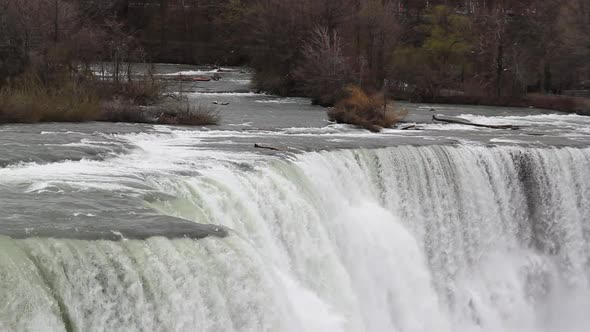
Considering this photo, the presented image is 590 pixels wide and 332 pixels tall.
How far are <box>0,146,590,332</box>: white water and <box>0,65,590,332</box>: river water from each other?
0.03 metres

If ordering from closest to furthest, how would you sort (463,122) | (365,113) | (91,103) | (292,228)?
(292,228) → (91,103) → (365,113) → (463,122)

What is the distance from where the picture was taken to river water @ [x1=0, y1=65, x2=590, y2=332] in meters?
8.68

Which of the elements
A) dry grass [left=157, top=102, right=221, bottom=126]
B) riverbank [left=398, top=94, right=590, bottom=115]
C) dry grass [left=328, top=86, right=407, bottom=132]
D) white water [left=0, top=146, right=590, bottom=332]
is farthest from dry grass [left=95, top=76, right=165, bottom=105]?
riverbank [left=398, top=94, right=590, bottom=115]

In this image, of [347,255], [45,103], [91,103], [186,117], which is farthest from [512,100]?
[347,255]

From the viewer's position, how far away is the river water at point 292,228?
28.5ft

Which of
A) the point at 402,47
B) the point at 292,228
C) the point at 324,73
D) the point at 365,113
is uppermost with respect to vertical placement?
the point at 402,47

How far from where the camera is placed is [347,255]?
1480cm

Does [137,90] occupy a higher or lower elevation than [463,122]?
higher

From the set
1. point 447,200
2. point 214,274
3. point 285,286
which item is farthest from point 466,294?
point 214,274

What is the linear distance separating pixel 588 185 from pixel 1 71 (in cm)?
1882

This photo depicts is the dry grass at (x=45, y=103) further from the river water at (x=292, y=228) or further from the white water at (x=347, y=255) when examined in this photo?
the white water at (x=347, y=255)

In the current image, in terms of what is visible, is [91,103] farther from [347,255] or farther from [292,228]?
[292,228]

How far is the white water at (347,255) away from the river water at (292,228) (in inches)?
1.2

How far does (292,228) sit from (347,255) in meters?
2.15
